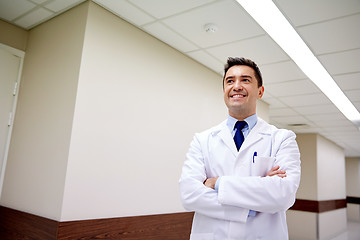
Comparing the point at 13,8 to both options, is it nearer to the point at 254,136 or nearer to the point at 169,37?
the point at 169,37

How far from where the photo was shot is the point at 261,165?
58.0 inches

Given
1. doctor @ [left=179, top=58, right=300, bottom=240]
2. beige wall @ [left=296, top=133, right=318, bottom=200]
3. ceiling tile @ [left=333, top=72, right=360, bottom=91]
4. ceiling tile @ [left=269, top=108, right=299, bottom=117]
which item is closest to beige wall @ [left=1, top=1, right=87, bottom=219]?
doctor @ [left=179, top=58, right=300, bottom=240]

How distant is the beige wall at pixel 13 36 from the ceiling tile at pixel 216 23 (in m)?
1.74

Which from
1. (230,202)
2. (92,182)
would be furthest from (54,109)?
(230,202)

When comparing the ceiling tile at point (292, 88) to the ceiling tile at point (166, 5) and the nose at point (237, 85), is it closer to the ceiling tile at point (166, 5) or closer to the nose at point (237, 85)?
the ceiling tile at point (166, 5)

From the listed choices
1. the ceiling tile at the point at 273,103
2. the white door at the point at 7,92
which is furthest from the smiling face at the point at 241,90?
the ceiling tile at the point at 273,103

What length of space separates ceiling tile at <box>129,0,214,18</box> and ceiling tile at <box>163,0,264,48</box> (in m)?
0.08

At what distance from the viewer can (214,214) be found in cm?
143

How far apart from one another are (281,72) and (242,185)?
129 inches

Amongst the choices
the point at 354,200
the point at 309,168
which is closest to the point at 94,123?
the point at 309,168

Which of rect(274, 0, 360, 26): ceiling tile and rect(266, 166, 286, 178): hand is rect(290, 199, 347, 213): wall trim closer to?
rect(274, 0, 360, 26): ceiling tile

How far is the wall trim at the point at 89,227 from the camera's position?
2.53m

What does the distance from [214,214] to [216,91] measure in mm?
3270

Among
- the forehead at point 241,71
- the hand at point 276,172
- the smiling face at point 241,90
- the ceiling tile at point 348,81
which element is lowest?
the hand at point 276,172
